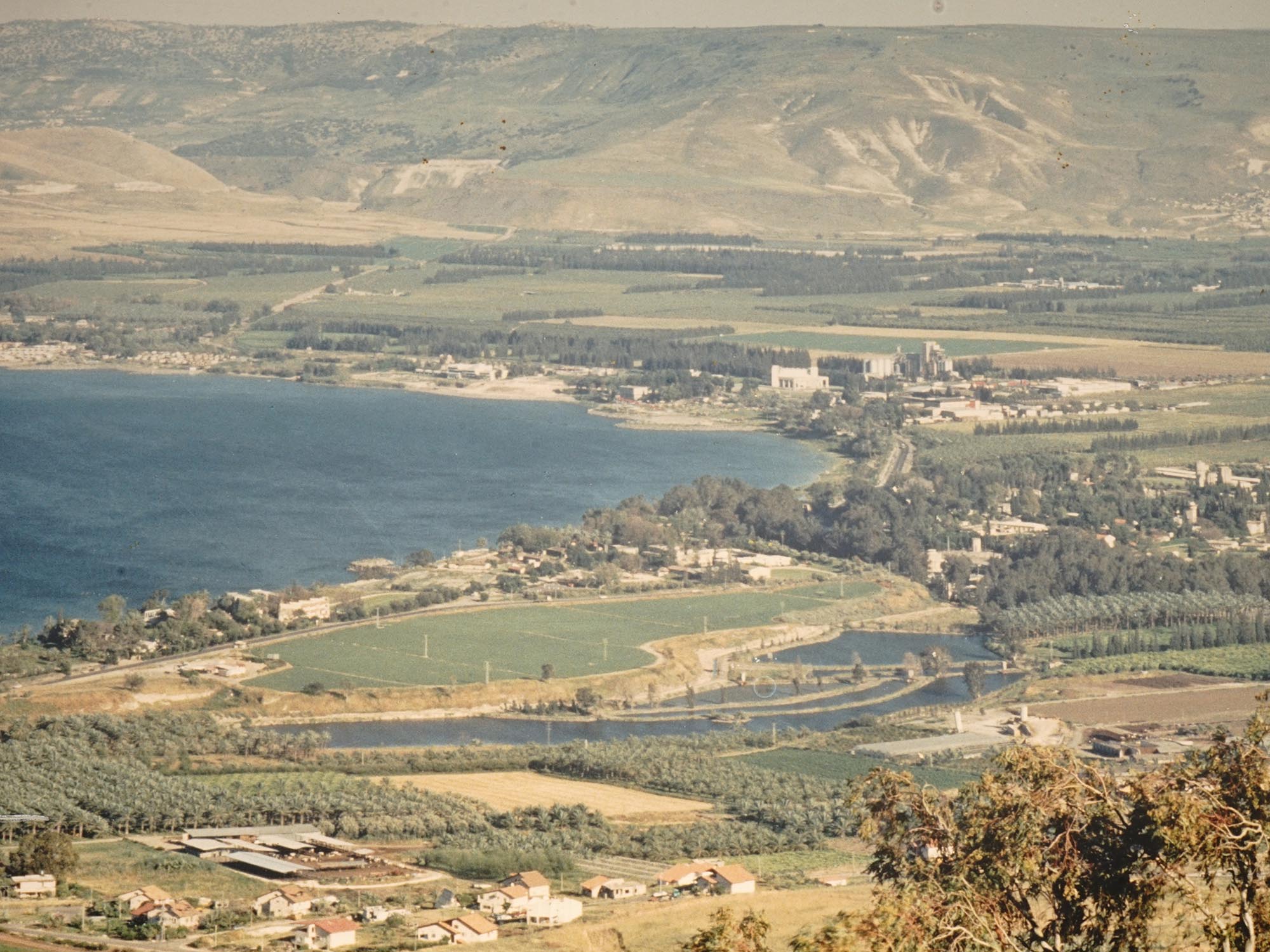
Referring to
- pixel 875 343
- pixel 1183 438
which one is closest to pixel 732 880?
pixel 1183 438

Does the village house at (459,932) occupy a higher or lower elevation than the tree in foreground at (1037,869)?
lower

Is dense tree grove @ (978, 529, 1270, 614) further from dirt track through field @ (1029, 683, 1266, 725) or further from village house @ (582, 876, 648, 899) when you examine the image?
village house @ (582, 876, 648, 899)

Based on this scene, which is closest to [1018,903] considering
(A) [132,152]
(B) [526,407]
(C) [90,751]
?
(C) [90,751]

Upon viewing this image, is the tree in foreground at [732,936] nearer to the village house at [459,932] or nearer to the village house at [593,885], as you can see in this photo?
the village house at [459,932]

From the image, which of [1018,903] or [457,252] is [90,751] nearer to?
[1018,903]

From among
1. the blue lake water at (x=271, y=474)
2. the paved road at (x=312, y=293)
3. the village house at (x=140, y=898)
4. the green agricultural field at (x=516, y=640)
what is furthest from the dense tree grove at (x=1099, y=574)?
the paved road at (x=312, y=293)

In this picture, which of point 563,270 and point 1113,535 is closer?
point 1113,535
